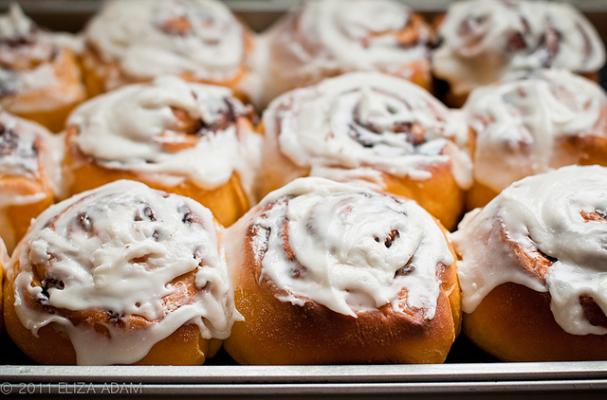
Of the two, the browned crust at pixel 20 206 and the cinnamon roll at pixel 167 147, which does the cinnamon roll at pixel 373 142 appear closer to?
the cinnamon roll at pixel 167 147

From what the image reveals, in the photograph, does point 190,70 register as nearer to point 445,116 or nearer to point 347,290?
point 445,116

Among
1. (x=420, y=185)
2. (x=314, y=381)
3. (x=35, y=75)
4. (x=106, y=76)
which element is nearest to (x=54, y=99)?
(x=35, y=75)

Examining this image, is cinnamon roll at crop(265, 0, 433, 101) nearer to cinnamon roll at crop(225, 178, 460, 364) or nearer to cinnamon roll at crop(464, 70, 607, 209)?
cinnamon roll at crop(464, 70, 607, 209)

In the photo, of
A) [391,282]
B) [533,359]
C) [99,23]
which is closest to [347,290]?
[391,282]

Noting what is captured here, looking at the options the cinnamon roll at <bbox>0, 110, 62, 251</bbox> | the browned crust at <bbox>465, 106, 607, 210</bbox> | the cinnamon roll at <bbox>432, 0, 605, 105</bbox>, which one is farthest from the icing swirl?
the cinnamon roll at <bbox>432, 0, 605, 105</bbox>

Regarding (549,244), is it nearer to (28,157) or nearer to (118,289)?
(118,289)

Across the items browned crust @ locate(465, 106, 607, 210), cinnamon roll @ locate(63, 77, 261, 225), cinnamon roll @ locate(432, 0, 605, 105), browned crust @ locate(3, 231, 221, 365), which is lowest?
browned crust @ locate(3, 231, 221, 365)
